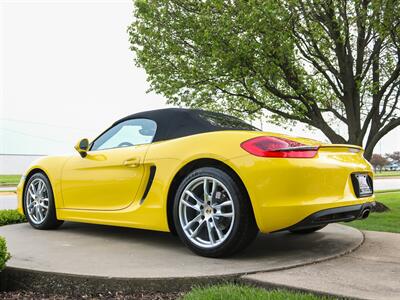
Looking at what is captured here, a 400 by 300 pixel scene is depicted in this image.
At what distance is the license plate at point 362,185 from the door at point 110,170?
2024mm

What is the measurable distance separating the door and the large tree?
516 cm

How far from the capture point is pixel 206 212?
156 inches

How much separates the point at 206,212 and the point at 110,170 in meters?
1.36

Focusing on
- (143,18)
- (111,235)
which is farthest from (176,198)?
(143,18)

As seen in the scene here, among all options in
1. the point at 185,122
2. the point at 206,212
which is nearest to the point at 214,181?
the point at 206,212

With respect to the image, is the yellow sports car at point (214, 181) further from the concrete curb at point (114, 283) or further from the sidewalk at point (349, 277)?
the concrete curb at point (114, 283)

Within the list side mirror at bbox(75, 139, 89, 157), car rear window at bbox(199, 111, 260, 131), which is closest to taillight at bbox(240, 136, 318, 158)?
car rear window at bbox(199, 111, 260, 131)

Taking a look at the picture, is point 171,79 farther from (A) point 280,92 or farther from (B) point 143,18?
(A) point 280,92

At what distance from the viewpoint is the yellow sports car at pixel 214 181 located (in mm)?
3617

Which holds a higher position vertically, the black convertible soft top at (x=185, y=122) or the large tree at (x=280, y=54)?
the large tree at (x=280, y=54)

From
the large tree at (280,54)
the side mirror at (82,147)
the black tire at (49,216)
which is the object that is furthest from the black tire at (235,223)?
the large tree at (280,54)

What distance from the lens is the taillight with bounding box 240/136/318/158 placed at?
3666 mm

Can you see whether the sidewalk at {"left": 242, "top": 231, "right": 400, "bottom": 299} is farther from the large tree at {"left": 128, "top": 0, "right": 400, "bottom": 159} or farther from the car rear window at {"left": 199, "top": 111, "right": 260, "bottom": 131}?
the large tree at {"left": 128, "top": 0, "right": 400, "bottom": 159}

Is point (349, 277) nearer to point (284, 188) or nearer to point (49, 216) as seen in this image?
point (284, 188)
